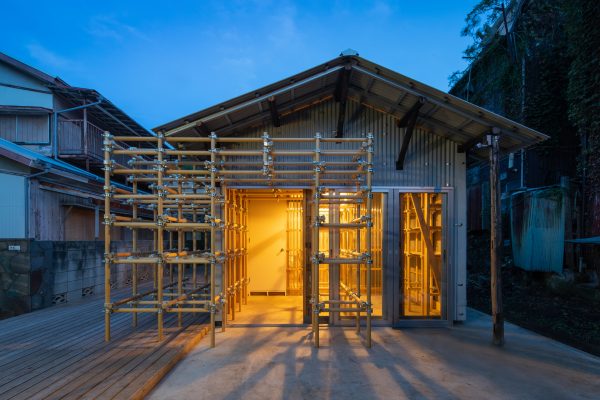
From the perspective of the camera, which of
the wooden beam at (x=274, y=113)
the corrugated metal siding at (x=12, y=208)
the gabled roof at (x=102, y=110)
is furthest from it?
the gabled roof at (x=102, y=110)

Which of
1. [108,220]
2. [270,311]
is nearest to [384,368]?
[270,311]

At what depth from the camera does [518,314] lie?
302 inches

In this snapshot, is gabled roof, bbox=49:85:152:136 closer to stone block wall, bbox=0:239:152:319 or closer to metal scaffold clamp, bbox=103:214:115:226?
stone block wall, bbox=0:239:152:319

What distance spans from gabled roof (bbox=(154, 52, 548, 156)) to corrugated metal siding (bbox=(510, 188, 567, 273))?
4944 millimetres

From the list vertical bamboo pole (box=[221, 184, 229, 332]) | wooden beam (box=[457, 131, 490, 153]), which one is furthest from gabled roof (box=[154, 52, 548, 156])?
vertical bamboo pole (box=[221, 184, 229, 332])

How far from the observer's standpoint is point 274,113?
6.12 metres

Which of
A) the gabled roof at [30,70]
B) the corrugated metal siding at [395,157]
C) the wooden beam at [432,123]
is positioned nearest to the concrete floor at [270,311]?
the corrugated metal siding at [395,157]

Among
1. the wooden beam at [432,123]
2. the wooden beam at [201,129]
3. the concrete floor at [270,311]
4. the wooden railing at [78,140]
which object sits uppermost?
the wooden railing at [78,140]

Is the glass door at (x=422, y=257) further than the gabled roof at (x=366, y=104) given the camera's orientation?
Yes

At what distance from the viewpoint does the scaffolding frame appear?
519 cm

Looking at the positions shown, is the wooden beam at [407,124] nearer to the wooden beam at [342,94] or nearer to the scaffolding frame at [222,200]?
the scaffolding frame at [222,200]

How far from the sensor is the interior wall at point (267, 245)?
9.54 m

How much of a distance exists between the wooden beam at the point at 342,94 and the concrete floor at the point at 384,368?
3.95m

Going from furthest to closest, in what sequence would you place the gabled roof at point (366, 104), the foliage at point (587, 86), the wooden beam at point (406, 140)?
the foliage at point (587, 86), the wooden beam at point (406, 140), the gabled roof at point (366, 104)
